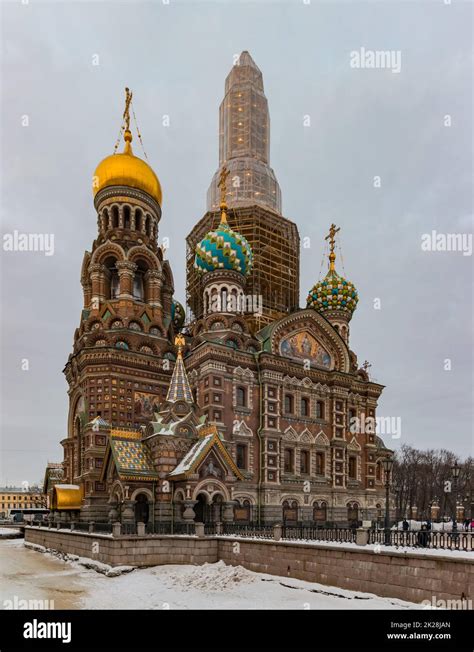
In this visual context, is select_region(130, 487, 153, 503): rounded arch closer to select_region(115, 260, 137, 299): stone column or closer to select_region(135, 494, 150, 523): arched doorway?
select_region(135, 494, 150, 523): arched doorway

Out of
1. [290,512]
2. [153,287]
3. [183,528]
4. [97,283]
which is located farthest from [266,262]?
[183,528]

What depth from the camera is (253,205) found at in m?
39.4

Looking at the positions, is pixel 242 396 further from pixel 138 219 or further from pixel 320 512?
pixel 138 219

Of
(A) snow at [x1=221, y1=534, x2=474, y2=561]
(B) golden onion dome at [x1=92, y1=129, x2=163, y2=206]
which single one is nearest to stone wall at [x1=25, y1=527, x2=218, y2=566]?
(A) snow at [x1=221, y1=534, x2=474, y2=561]

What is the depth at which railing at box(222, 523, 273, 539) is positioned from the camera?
64.1 feet

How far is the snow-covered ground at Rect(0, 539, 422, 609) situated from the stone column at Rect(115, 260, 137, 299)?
52.3ft

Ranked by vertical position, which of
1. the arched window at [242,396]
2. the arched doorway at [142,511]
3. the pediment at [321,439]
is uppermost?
the arched window at [242,396]

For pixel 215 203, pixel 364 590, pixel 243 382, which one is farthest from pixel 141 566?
pixel 215 203

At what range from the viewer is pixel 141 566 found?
19.3 meters

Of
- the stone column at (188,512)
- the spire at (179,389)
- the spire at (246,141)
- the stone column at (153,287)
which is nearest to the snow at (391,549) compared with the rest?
the stone column at (188,512)

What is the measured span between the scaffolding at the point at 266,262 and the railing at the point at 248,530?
16.5m

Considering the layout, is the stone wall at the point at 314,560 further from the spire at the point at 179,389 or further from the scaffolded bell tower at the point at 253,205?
the scaffolded bell tower at the point at 253,205

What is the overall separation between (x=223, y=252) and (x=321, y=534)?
725 inches

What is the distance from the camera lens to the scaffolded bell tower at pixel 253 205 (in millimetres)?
38406
